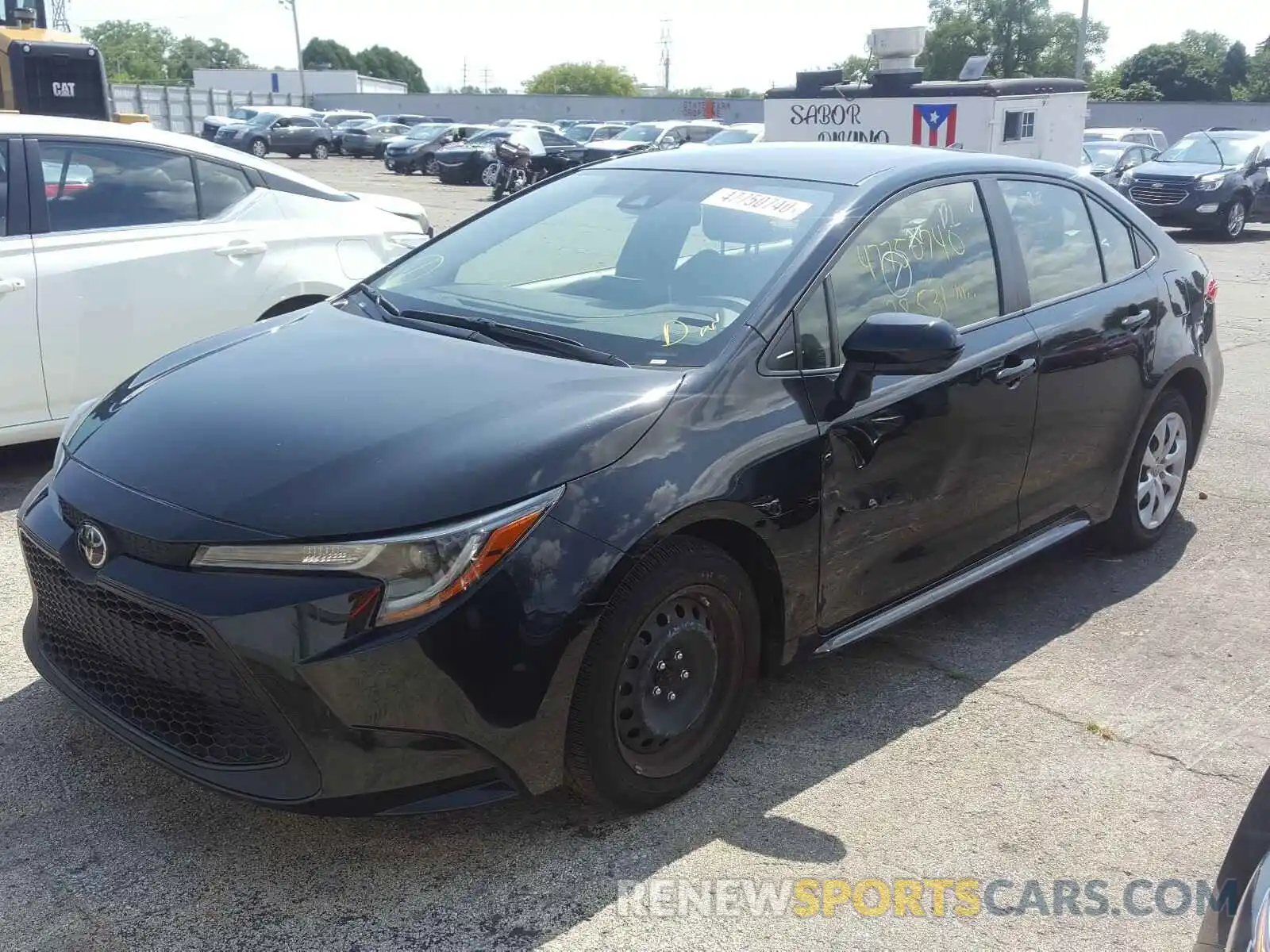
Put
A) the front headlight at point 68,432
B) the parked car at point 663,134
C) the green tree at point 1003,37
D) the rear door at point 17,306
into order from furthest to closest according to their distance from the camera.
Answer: the green tree at point 1003,37, the parked car at point 663,134, the rear door at point 17,306, the front headlight at point 68,432

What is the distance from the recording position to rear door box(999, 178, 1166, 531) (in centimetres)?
431

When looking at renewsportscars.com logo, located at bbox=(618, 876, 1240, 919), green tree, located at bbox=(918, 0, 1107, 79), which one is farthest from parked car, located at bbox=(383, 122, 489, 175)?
green tree, located at bbox=(918, 0, 1107, 79)

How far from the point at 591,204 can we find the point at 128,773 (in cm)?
224

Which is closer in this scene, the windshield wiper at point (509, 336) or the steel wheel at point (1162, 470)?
the windshield wiper at point (509, 336)

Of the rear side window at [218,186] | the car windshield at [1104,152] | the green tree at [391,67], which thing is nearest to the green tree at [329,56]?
the green tree at [391,67]

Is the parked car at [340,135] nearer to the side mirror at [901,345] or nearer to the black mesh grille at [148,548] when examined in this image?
the side mirror at [901,345]

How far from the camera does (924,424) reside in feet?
12.3

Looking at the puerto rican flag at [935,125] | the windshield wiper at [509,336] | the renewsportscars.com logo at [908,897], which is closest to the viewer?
the renewsportscars.com logo at [908,897]

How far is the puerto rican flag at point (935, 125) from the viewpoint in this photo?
13930mm

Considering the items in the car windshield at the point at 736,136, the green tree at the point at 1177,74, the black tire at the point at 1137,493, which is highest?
the green tree at the point at 1177,74

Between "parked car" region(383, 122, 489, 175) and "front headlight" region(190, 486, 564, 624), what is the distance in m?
31.3

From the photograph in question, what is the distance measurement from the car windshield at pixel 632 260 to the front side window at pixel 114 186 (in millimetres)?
2048

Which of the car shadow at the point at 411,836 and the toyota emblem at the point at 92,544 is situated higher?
the toyota emblem at the point at 92,544

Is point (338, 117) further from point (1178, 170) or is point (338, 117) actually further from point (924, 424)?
point (924, 424)
